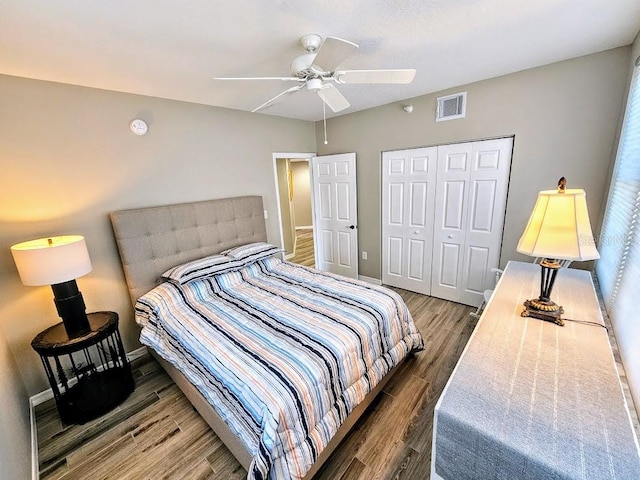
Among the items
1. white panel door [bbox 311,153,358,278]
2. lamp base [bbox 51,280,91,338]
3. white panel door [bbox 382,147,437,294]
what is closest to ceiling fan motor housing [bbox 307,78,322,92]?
white panel door [bbox 382,147,437,294]

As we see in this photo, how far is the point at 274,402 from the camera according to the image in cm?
122

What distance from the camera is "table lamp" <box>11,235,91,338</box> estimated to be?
1619 mm

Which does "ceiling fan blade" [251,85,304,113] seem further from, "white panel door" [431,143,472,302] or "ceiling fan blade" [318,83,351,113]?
"white panel door" [431,143,472,302]

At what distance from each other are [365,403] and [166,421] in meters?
1.40

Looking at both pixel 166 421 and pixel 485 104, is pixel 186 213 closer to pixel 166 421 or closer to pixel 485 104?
pixel 166 421

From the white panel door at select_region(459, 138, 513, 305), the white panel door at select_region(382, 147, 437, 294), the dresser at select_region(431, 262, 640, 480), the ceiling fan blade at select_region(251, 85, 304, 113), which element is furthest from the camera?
the white panel door at select_region(382, 147, 437, 294)

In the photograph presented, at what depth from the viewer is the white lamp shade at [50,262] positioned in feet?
5.29

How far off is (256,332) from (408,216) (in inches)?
94.9

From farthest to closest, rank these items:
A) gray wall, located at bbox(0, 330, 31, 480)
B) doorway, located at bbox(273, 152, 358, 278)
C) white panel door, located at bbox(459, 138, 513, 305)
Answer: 1. doorway, located at bbox(273, 152, 358, 278)
2. white panel door, located at bbox(459, 138, 513, 305)
3. gray wall, located at bbox(0, 330, 31, 480)

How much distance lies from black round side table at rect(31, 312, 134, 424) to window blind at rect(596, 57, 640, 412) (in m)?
2.87

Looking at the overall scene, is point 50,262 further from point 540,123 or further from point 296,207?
point 296,207

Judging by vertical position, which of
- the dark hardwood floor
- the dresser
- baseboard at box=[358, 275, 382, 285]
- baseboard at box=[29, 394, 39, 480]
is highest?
the dresser

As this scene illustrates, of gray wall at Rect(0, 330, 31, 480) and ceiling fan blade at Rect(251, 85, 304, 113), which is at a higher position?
ceiling fan blade at Rect(251, 85, 304, 113)

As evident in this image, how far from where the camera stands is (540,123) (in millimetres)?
2318
